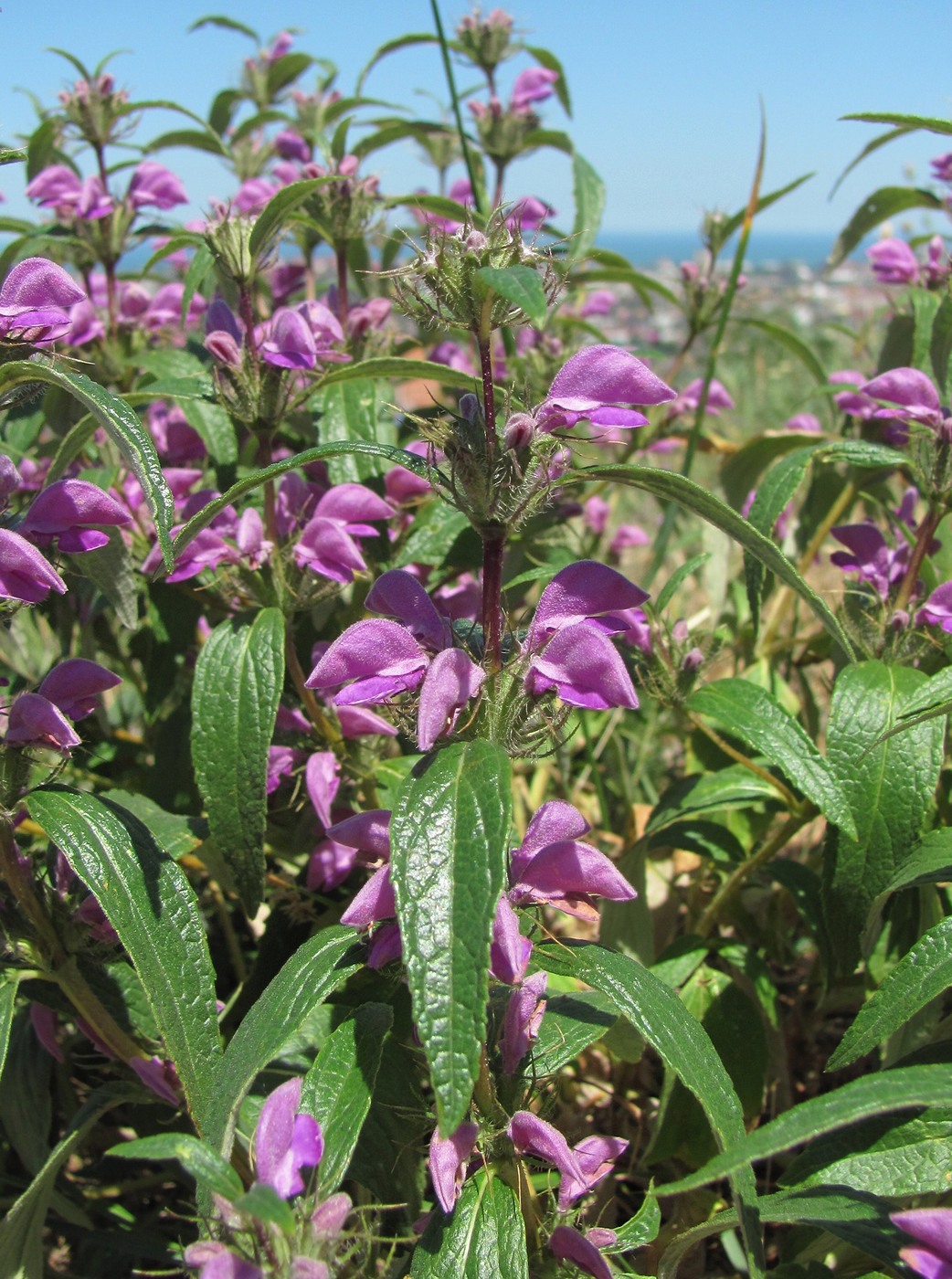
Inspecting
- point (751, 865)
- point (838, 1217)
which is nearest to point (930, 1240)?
point (838, 1217)

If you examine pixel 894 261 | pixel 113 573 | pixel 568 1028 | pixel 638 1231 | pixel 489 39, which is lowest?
pixel 638 1231

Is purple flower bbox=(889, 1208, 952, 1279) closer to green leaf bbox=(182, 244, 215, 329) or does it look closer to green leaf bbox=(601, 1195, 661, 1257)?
green leaf bbox=(601, 1195, 661, 1257)

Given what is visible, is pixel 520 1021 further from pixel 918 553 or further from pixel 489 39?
pixel 489 39

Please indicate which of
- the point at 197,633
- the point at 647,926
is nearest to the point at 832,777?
the point at 647,926

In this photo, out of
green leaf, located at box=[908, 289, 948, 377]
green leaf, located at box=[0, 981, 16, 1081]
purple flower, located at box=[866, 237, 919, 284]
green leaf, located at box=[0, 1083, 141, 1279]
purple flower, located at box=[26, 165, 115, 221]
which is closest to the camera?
green leaf, located at box=[0, 981, 16, 1081]

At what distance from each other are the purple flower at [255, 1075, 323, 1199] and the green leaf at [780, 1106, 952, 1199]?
58 centimetres

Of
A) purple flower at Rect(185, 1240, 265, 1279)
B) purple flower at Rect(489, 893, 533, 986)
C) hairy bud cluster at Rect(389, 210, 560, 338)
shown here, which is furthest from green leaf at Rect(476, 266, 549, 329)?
purple flower at Rect(185, 1240, 265, 1279)

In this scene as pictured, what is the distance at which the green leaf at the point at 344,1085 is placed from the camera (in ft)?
3.32

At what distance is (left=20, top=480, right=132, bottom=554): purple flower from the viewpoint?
135 cm

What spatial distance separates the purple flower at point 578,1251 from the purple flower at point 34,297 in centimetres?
120

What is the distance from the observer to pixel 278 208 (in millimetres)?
1484

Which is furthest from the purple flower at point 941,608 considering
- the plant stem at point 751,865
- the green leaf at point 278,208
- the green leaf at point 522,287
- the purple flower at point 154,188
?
the purple flower at point 154,188

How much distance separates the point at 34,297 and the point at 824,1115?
1239 mm

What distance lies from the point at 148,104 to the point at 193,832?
176cm
